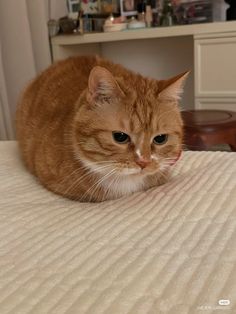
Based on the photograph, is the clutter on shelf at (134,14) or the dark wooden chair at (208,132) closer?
the dark wooden chair at (208,132)

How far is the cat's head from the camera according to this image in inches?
34.6

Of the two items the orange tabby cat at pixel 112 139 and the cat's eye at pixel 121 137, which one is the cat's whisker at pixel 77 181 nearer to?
the orange tabby cat at pixel 112 139

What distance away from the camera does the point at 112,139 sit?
2.93 feet

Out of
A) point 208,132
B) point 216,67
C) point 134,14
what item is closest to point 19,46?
point 134,14

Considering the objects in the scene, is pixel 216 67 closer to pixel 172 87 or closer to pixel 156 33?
pixel 156 33

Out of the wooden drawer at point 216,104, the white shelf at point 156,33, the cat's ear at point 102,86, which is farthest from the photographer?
the wooden drawer at point 216,104

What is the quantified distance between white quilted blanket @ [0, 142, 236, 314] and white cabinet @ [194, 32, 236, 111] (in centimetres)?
108

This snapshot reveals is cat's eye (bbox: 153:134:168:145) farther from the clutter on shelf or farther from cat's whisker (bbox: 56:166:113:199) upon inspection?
the clutter on shelf

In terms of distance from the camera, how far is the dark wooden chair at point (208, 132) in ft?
5.17

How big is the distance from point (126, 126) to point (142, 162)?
9cm

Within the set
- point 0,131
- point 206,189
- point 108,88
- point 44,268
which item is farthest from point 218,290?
point 0,131

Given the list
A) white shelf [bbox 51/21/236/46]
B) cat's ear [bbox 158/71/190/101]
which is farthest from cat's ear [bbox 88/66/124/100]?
white shelf [bbox 51/21/236/46]

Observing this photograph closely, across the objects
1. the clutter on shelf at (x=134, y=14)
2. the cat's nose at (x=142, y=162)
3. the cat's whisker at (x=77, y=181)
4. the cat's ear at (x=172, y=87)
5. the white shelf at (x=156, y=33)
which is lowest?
Answer: the cat's whisker at (x=77, y=181)

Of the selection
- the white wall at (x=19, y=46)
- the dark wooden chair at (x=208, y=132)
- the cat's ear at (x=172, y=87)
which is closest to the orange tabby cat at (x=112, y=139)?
the cat's ear at (x=172, y=87)
